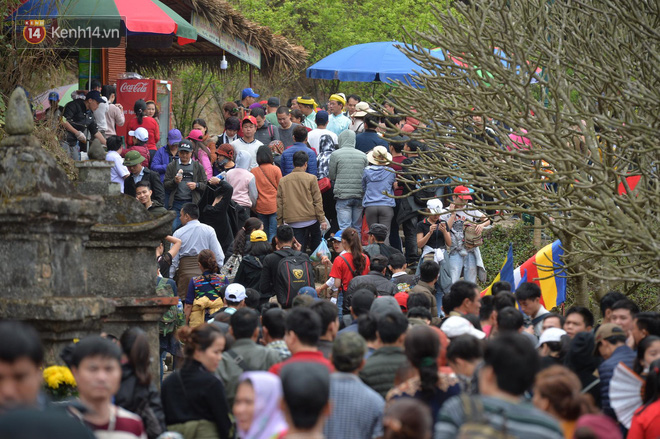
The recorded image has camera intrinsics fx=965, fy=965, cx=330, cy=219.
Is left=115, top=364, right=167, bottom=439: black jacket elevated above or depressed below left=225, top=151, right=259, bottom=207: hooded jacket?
below

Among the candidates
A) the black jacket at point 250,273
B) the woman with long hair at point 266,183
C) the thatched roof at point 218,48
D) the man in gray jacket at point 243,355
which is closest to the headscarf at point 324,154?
Answer: the woman with long hair at point 266,183

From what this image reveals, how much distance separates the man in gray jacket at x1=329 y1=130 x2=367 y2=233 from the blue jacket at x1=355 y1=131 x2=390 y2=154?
1.85 feet

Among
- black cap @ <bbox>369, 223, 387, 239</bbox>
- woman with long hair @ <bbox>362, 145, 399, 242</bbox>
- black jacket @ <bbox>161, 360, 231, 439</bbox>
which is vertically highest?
woman with long hair @ <bbox>362, 145, 399, 242</bbox>

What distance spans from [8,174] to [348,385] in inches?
116

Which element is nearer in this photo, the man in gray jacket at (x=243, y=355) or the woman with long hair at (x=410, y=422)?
the woman with long hair at (x=410, y=422)

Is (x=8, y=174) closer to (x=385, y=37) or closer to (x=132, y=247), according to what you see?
(x=132, y=247)

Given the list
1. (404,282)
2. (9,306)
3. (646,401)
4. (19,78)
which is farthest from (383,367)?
(19,78)

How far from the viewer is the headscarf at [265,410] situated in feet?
17.1

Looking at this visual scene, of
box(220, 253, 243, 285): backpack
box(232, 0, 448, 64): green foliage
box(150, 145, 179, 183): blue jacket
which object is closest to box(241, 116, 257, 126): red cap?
box(150, 145, 179, 183): blue jacket

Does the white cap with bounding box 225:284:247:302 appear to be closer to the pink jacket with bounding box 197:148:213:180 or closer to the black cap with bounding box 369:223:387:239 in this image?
the black cap with bounding box 369:223:387:239

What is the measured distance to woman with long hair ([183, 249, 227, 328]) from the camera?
10.5 m

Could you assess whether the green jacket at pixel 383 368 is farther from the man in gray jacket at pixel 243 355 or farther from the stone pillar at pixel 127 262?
the stone pillar at pixel 127 262

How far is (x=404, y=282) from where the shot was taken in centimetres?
1098

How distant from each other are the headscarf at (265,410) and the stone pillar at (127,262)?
3114 mm
